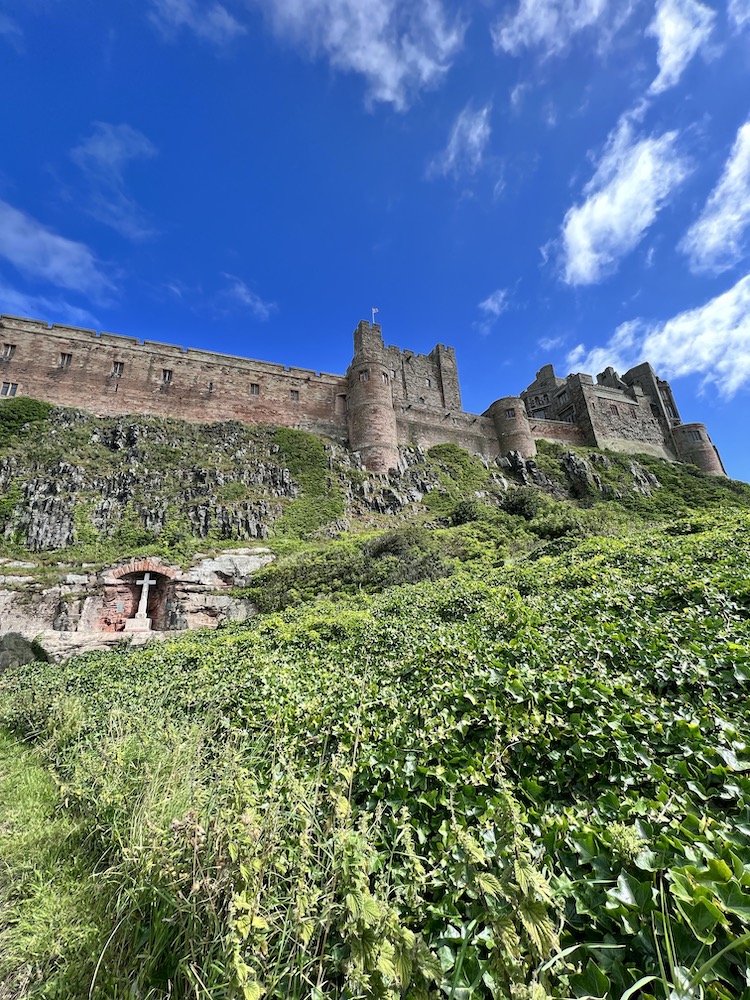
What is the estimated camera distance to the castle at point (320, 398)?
2638 cm

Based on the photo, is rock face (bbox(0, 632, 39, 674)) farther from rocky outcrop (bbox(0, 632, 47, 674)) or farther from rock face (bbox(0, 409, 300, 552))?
rock face (bbox(0, 409, 300, 552))

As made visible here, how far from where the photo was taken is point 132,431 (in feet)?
82.2

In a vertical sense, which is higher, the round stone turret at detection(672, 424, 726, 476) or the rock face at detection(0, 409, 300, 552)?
the round stone turret at detection(672, 424, 726, 476)

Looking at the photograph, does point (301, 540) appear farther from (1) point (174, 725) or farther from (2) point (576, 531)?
(1) point (174, 725)

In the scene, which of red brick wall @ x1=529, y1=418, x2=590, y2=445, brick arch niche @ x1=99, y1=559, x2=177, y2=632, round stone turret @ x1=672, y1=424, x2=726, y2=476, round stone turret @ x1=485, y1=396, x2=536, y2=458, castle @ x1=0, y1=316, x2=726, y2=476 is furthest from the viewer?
round stone turret @ x1=672, y1=424, x2=726, y2=476

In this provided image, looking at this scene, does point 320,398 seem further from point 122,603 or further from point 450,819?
point 450,819

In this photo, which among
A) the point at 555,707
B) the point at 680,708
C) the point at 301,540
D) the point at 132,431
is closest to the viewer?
the point at 680,708

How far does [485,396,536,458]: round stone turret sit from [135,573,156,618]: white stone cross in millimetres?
26076

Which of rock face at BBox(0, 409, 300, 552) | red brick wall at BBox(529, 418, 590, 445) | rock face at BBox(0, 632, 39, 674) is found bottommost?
rock face at BBox(0, 632, 39, 674)

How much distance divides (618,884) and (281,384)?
32.0 meters

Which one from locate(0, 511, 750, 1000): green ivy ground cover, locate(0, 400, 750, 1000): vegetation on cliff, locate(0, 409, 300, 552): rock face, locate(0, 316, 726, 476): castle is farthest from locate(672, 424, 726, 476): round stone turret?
locate(0, 511, 750, 1000): green ivy ground cover

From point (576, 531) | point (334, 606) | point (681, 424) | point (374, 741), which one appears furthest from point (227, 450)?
point (681, 424)

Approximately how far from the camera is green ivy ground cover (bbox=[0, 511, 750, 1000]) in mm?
1561

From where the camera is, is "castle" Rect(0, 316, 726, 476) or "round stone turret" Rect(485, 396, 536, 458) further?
"round stone turret" Rect(485, 396, 536, 458)
